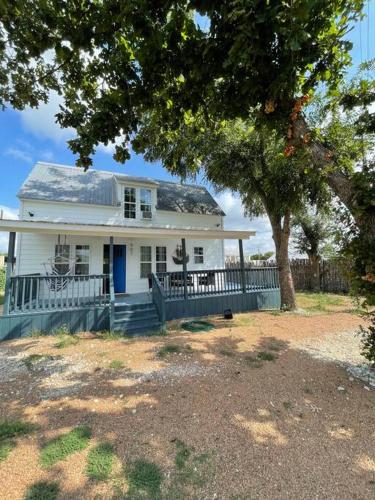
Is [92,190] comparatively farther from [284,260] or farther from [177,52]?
[177,52]

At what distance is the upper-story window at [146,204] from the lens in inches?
491

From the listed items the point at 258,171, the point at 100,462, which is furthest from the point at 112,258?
the point at 258,171

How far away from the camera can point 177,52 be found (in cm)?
346

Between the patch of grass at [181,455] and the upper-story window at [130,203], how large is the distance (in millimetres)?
10399

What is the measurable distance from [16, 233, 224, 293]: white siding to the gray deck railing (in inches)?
102

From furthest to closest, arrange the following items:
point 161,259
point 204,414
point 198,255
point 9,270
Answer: point 198,255 → point 161,259 → point 9,270 → point 204,414

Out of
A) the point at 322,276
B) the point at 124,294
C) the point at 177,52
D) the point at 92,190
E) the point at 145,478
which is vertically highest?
the point at 92,190

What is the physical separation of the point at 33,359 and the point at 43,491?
3.60m

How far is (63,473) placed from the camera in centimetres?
228

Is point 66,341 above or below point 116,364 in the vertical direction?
above

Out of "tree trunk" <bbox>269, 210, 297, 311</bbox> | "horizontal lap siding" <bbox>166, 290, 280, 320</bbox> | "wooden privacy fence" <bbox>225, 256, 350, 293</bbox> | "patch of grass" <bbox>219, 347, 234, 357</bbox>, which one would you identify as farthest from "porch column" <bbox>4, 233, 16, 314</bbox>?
"wooden privacy fence" <bbox>225, 256, 350, 293</bbox>

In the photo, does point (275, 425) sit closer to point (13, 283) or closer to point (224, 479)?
point (224, 479)

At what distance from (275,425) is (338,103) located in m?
5.22

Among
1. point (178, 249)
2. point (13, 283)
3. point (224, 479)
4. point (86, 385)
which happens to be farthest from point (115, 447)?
point (178, 249)
